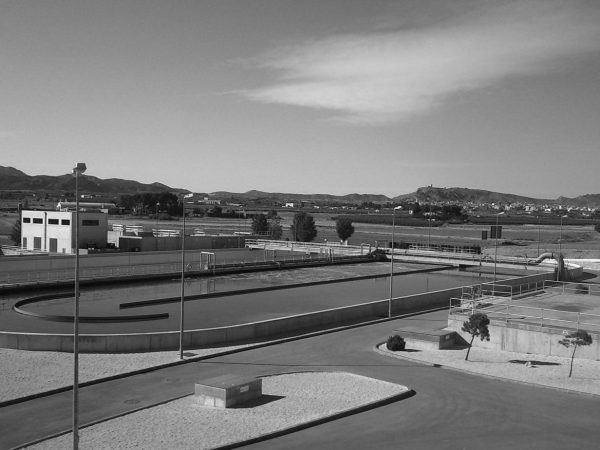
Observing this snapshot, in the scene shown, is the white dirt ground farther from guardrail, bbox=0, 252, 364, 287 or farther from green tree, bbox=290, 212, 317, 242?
green tree, bbox=290, 212, 317, 242

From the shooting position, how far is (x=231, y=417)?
57.6 feet

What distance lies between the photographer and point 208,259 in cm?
6581

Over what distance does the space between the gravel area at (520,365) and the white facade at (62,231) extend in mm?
A: 46220

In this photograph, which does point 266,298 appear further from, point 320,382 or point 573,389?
point 573,389

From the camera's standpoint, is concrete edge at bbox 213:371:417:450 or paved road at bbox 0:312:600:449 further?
paved road at bbox 0:312:600:449

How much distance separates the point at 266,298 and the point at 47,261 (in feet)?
72.8

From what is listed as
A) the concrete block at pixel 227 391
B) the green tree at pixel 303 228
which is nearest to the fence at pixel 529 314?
the concrete block at pixel 227 391

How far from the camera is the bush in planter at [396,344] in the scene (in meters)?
27.0

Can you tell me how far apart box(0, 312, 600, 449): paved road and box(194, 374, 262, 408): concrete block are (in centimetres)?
156

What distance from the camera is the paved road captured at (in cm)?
1614

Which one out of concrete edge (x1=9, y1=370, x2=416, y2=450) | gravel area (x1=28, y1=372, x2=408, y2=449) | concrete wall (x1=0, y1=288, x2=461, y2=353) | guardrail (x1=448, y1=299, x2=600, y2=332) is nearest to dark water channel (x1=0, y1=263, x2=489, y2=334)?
concrete wall (x1=0, y1=288, x2=461, y2=353)

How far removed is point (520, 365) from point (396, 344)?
17.1 feet

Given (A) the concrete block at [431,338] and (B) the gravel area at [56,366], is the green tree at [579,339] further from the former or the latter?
(B) the gravel area at [56,366]

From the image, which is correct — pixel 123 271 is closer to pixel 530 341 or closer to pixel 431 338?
pixel 431 338
